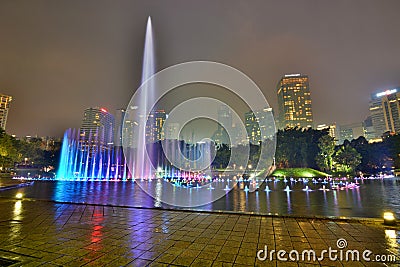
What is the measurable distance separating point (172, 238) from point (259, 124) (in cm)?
15528

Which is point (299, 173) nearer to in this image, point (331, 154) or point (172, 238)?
point (331, 154)

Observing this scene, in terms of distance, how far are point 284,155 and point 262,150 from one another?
853 centimetres

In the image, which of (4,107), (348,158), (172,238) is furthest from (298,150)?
(4,107)

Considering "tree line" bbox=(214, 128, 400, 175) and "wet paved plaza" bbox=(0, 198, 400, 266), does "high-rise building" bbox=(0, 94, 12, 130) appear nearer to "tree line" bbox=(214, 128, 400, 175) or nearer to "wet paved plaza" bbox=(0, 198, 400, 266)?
"tree line" bbox=(214, 128, 400, 175)

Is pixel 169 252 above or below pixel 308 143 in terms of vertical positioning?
below

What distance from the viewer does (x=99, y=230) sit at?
6.05m

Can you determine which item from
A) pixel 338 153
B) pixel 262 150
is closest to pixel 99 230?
pixel 338 153

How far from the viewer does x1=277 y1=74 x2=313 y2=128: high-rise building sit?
167500mm

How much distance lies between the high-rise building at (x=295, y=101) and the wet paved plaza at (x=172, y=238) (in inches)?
6735

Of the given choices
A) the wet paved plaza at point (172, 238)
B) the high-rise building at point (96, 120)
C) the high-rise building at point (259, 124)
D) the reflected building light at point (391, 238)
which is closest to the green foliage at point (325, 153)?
the wet paved plaza at point (172, 238)

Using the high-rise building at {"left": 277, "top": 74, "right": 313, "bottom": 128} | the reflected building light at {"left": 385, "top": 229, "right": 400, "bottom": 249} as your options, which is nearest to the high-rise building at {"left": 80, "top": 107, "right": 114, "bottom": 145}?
the reflected building light at {"left": 385, "top": 229, "right": 400, "bottom": 249}

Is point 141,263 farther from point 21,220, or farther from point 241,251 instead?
point 21,220

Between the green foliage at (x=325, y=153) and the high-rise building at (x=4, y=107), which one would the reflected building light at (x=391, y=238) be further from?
the high-rise building at (x=4, y=107)

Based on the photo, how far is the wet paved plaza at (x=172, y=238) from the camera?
4.09 m
